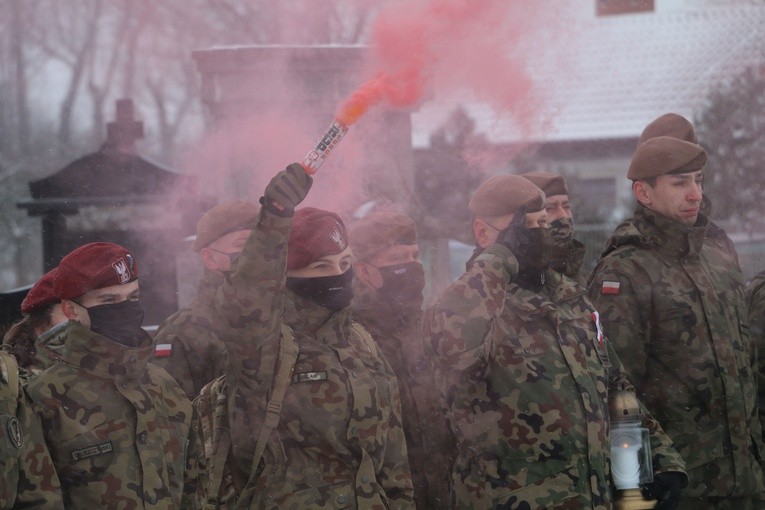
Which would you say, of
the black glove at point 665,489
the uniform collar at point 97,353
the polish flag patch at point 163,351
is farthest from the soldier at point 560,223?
the uniform collar at point 97,353

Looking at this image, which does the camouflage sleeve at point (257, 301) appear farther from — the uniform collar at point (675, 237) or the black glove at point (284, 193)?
the uniform collar at point (675, 237)

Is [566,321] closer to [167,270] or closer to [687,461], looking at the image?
[687,461]

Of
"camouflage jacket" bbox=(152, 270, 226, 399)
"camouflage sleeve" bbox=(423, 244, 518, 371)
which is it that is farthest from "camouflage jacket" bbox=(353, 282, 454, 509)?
"camouflage sleeve" bbox=(423, 244, 518, 371)

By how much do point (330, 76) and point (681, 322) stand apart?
14.7ft

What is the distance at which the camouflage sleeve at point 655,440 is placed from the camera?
14.0ft

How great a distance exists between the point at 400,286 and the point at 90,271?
72.6 inches

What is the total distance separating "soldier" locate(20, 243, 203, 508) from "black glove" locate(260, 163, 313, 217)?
65 cm

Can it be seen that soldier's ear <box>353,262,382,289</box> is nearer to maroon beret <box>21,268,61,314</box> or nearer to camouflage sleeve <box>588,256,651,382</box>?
camouflage sleeve <box>588,256,651,382</box>

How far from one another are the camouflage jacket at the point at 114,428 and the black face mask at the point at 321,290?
593 millimetres

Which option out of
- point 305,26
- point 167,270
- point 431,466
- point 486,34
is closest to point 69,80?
Result: point 305,26

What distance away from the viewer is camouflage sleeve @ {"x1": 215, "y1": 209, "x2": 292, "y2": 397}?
368cm

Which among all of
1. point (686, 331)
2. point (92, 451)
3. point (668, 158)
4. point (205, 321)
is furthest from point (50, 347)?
point (668, 158)

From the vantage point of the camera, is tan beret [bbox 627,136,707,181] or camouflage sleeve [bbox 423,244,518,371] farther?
tan beret [bbox 627,136,707,181]

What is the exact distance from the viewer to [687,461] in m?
4.93
